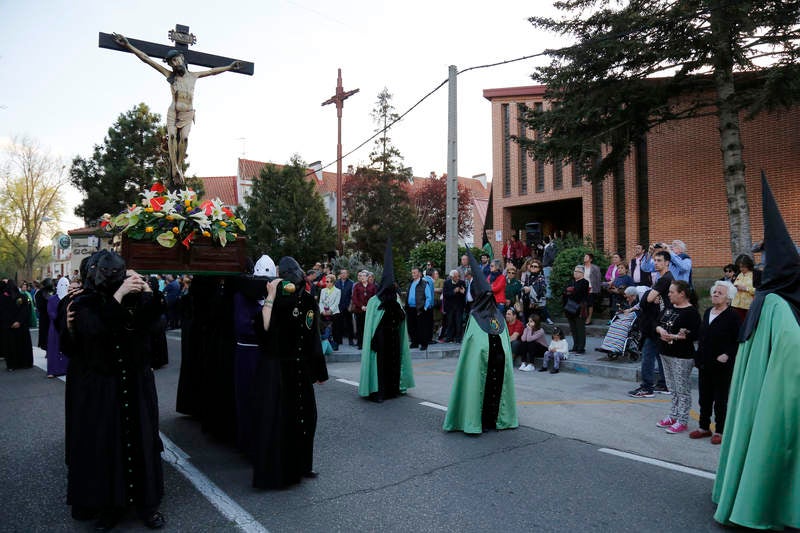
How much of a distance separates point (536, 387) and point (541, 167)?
18.7m

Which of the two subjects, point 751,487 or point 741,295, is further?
point 741,295

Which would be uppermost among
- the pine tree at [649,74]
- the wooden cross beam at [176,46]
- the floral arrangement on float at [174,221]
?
the pine tree at [649,74]

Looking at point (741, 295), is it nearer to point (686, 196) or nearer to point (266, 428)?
point (266, 428)

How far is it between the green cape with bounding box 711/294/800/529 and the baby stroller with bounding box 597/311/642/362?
6485mm

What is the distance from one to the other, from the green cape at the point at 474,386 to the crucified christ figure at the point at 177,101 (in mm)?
4590

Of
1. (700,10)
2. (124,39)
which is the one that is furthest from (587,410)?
(700,10)

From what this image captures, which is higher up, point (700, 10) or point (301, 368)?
point (700, 10)

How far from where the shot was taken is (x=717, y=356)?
6117mm

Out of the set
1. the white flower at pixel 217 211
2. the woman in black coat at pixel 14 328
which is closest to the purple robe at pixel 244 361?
the white flower at pixel 217 211

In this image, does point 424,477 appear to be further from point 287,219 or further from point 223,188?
point 223,188

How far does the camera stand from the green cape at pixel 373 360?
8266mm

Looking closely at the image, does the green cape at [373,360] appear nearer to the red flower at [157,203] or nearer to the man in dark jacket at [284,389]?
the man in dark jacket at [284,389]

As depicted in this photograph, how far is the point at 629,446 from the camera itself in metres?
5.98

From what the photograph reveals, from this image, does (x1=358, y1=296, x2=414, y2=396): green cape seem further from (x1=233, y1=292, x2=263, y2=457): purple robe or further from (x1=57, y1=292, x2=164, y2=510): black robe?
(x1=57, y1=292, x2=164, y2=510): black robe
